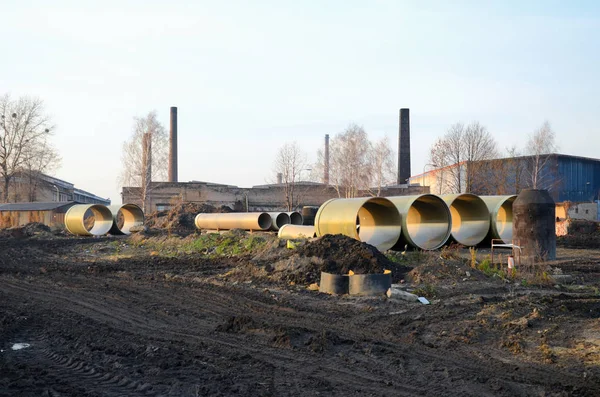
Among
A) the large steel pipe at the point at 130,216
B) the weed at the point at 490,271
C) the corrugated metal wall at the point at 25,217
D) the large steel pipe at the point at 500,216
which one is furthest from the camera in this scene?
the corrugated metal wall at the point at 25,217

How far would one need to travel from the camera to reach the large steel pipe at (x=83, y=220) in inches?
1389

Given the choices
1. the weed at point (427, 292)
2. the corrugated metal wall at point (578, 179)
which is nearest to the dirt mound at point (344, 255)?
the weed at point (427, 292)

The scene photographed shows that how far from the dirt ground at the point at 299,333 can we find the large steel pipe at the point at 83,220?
19101mm

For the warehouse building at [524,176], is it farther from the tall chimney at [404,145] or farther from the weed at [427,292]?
the weed at [427,292]

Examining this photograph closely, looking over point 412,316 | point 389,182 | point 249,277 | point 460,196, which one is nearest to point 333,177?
point 389,182

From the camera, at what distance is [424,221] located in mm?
23297

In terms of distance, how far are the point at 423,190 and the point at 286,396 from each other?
160ft

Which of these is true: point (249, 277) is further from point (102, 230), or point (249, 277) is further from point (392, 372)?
point (102, 230)

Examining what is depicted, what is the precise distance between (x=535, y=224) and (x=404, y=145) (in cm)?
3517

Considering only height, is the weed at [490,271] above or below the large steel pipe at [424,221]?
below

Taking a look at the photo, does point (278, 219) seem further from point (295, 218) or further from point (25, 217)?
point (25, 217)

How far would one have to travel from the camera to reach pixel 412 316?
33.2 feet

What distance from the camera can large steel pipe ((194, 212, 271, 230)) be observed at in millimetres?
30188

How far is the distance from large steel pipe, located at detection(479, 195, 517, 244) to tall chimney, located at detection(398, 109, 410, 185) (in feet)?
86.7
